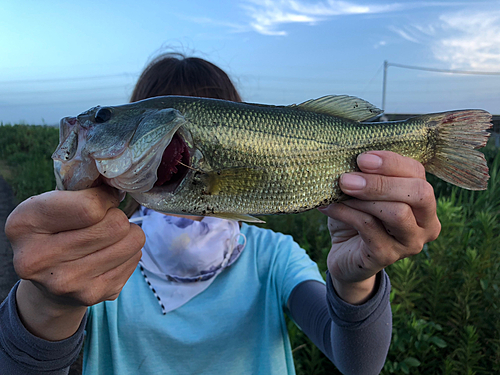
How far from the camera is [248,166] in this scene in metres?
1.41

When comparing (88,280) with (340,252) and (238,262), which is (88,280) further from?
(238,262)

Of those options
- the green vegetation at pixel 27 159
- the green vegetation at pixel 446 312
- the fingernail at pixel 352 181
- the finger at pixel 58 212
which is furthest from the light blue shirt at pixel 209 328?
the green vegetation at pixel 27 159

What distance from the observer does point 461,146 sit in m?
1.56

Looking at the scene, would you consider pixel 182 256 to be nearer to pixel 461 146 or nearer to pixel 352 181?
pixel 352 181

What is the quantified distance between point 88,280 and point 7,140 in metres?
19.5

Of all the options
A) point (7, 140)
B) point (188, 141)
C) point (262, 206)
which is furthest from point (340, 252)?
point (7, 140)

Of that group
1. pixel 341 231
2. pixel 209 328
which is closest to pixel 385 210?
pixel 341 231

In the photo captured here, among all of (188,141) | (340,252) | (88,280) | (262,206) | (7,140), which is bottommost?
(7,140)

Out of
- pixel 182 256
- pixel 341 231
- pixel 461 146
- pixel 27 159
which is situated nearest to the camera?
pixel 461 146

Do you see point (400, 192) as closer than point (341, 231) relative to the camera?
Yes

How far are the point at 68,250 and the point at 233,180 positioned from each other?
0.67 m

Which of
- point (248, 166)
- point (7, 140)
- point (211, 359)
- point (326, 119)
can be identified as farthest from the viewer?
point (7, 140)

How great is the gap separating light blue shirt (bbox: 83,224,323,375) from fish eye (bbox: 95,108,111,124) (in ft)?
4.33

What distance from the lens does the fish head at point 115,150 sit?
1258 millimetres
